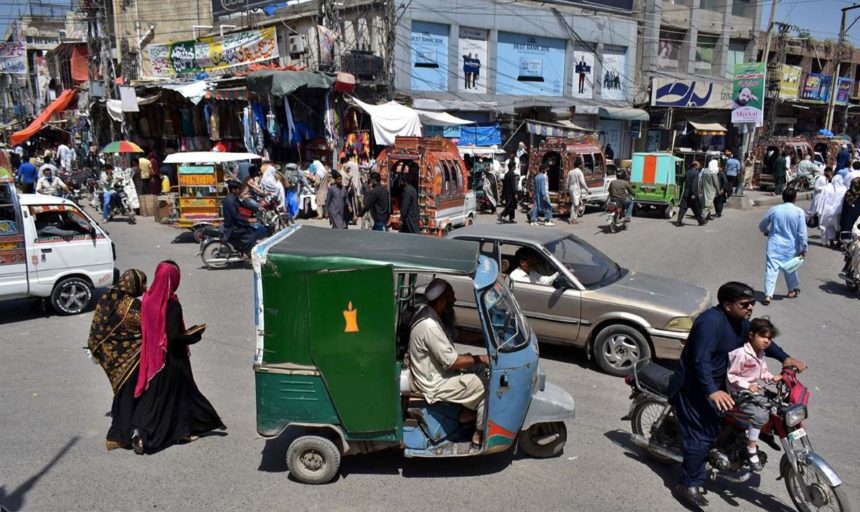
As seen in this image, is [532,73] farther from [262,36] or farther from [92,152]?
[92,152]

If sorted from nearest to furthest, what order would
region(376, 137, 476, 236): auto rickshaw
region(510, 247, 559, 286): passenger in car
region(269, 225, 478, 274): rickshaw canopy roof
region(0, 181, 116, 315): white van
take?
region(269, 225, 478, 274): rickshaw canopy roof < region(510, 247, 559, 286): passenger in car < region(0, 181, 116, 315): white van < region(376, 137, 476, 236): auto rickshaw

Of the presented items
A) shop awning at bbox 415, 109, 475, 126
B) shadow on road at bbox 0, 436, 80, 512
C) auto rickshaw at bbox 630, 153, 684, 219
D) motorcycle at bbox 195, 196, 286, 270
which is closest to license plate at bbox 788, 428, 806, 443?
shadow on road at bbox 0, 436, 80, 512

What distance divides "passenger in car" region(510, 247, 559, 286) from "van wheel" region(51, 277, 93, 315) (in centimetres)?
643

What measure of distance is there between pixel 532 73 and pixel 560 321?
2213 cm

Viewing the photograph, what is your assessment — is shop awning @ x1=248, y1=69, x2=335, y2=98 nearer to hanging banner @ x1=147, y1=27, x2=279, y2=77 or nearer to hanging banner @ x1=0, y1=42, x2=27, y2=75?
hanging banner @ x1=147, y1=27, x2=279, y2=77

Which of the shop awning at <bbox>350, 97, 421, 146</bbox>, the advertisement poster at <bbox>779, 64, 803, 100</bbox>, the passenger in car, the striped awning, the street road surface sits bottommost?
the street road surface

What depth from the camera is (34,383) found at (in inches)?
258

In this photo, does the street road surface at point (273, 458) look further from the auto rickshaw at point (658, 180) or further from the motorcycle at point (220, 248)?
the auto rickshaw at point (658, 180)

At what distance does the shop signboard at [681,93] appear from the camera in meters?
30.8

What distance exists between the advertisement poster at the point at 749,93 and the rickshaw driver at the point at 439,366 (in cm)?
1981

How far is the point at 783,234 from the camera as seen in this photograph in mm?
9320

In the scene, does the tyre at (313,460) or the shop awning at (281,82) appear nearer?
the tyre at (313,460)

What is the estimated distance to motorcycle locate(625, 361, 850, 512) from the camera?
12.9ft

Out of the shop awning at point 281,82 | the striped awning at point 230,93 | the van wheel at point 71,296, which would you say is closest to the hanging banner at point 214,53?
the striped awning at point 230,93
